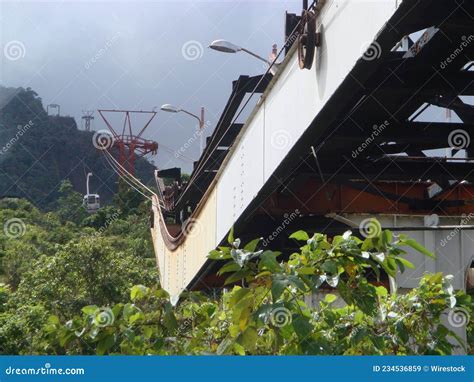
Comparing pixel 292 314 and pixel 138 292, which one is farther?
Answer: pixel 138 292

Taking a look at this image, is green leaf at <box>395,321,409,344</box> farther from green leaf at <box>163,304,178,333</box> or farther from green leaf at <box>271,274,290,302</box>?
green leaf at <box>163,304,178,333</box>

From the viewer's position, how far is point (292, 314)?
142 inches

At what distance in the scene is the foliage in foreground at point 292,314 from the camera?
3.61 meters

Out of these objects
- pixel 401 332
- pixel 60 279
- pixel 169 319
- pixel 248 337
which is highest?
pixel 401 332

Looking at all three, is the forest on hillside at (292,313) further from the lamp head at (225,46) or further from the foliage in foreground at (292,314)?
the lamp head at (225,46)

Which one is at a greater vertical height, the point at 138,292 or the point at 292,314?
the point at 292,314

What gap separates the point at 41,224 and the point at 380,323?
37585 millimetres

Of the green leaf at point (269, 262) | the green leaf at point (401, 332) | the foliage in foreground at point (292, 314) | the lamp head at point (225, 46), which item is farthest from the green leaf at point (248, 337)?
the lamp head at point (225, 46)

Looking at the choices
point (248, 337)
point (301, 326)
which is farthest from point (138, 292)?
point (301, 326)

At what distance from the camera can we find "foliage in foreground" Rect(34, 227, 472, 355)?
361 cm

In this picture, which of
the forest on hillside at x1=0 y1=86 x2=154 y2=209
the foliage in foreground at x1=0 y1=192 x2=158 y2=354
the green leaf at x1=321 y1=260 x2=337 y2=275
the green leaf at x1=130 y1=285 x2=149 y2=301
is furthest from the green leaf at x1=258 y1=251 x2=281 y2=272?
the forest on hillside at x1=0 y1=86 x2=154 y2=209

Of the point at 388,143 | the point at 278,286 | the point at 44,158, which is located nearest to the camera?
the point at 278,286

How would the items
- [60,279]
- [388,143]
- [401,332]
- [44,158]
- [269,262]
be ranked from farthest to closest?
[44,158]
[60,279]
[388,143]
[401,332]
[269,262]

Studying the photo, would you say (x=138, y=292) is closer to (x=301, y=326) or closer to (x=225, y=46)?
(x=301, y=326)
